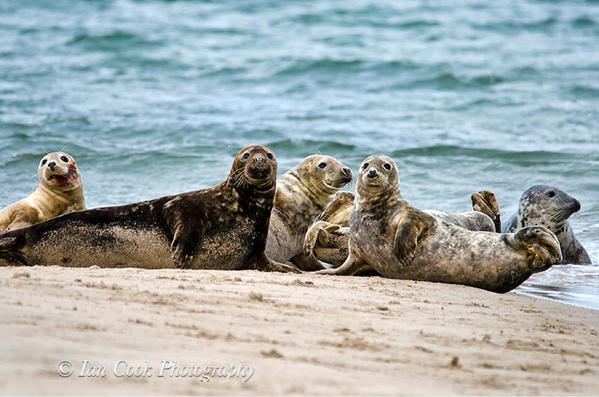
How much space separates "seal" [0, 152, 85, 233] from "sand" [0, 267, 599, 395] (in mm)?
2047

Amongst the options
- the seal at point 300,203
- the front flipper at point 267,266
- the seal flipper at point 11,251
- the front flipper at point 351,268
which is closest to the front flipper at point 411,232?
the front flipper at point 351,268

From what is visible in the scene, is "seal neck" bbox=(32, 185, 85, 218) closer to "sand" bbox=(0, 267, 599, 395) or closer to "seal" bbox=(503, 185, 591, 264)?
"sand" bbox=(0, 267, 599, 395)

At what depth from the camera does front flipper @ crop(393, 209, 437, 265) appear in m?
6.18

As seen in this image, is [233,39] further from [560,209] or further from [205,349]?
[205,349]

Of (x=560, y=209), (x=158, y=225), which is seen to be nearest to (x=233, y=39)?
(x=560, y=209)

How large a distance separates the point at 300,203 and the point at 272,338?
4.15m

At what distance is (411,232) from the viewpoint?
6227mm

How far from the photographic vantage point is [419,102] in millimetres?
17328

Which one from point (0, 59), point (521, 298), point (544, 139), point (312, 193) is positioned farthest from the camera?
point (0, 59)

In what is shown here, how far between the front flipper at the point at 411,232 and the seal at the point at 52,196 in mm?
2952

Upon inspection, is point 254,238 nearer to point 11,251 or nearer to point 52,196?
point 11,251

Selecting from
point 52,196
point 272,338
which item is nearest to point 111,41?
point 52,196

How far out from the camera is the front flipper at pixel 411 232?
6.18 m

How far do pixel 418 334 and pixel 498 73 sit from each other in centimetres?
1616
